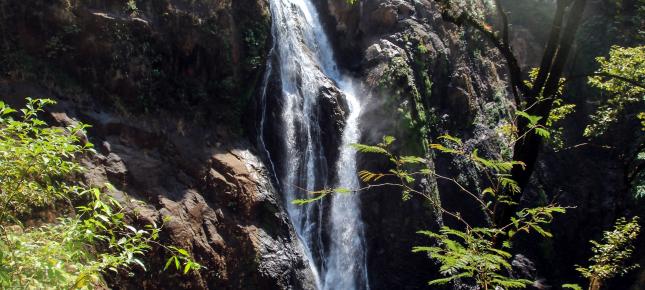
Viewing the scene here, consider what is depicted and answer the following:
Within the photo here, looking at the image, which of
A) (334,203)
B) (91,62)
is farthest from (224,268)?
(91,62)

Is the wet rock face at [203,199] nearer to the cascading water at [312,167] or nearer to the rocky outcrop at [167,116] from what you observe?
the rocky outcrop at [167,116]

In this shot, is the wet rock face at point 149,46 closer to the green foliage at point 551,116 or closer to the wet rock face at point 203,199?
the wet rock face at point 203,199

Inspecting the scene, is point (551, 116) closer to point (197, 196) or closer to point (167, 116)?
point (197, 196)

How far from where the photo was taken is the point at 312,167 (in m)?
15.2

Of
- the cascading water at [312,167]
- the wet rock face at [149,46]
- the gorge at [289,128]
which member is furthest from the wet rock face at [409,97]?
the wet rock face at [149,46]

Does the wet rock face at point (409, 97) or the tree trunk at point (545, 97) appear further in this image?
the wet rock face at point (409, 97)

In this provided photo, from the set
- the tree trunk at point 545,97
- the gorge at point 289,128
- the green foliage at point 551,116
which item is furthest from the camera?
the gorge at point 289,128

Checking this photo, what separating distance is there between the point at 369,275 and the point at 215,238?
18.8 ft

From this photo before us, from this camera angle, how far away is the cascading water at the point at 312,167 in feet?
47.6

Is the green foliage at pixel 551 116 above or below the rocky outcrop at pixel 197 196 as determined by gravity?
above

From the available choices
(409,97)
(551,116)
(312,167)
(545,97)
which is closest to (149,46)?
(312,167)

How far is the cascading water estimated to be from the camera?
14516mm

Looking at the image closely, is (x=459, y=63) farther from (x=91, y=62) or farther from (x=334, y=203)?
(x=91, y=62)

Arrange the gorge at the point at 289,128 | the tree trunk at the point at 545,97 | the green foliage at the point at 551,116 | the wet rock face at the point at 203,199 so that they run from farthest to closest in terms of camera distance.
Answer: the gorge at the point at 289,128, the wet rock face at the point at 203,199, the tree trunk at the point at 545,97, the green foliage at the point at 551,116
